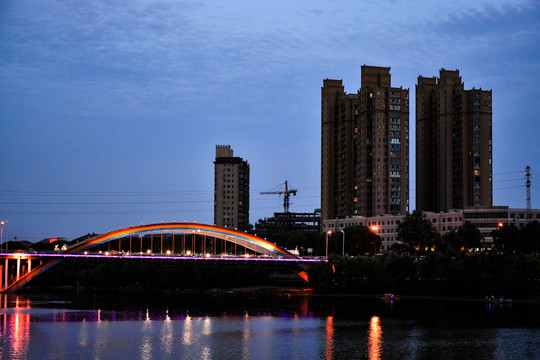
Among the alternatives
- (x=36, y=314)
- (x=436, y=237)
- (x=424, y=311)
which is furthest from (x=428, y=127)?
(x=36, y=314)

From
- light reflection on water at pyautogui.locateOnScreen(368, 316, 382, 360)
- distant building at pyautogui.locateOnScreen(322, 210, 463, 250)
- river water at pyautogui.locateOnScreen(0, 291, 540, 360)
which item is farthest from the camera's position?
distant building at pyautogui.locateOnScreen(322, 210, 463, 250)

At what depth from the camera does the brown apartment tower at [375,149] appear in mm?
175125

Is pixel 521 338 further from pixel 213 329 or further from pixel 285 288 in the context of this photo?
pixel 285 288

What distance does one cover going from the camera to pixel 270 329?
70.8 metres

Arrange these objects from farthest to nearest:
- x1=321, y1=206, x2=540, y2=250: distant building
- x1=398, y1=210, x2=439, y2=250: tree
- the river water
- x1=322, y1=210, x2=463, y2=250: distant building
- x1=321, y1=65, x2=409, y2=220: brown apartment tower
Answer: x1=321, y1=65, x2=409, y2=220: brown apartment tower
x1=322, y1=210, x2=463, y2=250: distant building
x1=321, y1=206, x2=540, y2=250: distant building
x1=398, y1=210, x2=439, y2=250: tree
the river water

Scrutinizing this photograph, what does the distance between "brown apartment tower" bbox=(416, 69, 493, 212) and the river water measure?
254ft

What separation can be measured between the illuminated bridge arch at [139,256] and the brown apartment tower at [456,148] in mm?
60281

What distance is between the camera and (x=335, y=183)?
637 ft

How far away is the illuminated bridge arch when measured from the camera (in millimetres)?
115125

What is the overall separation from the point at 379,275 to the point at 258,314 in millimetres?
32879

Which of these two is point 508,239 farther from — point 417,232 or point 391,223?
point 391,223

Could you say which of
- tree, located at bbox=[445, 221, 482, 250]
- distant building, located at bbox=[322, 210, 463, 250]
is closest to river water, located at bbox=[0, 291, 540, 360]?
tree, located at bbox=[445, 221, 482, 250]

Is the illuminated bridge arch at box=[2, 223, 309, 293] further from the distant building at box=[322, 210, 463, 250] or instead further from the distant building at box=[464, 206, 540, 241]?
the distant building at box=[464, 206, 540, 241]

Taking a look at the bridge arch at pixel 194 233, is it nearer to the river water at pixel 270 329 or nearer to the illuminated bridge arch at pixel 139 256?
the illuminated bridge arch at pixel 139 256
